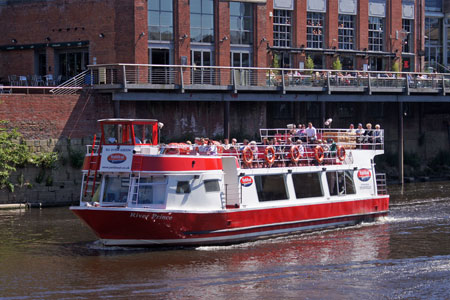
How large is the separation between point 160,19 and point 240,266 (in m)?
24.0

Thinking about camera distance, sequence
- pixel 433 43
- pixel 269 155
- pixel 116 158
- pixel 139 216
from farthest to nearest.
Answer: pixel 433 43, pixel 269 155, pixel 116 158, pixel 139 216

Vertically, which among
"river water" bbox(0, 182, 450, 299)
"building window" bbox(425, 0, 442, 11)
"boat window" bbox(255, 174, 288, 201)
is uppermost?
"building window" bbox(425, 0, 442, 11)

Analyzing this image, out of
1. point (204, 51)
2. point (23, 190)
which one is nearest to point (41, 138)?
point (23, 190)

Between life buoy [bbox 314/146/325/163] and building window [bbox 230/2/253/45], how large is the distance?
18415 millimetres

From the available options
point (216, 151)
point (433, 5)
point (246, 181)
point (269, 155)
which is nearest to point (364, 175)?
point (269, 155)

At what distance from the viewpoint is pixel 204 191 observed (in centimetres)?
2648

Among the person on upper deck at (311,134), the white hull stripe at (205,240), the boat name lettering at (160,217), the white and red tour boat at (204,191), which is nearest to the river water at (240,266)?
the white hull stripe at (205,240)

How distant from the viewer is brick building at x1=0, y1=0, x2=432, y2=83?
44469 mm

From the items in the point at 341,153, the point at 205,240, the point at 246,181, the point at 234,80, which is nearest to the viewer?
the point at 205,240

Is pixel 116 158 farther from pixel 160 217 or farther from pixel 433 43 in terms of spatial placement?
pixel 433 43

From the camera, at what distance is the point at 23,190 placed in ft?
122

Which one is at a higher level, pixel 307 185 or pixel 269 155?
pixel 269 155

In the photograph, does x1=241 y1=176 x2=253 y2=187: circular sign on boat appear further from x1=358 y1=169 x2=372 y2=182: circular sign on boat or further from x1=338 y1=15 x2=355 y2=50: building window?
x1=338 y1=15 x2=355 y2=50: building window

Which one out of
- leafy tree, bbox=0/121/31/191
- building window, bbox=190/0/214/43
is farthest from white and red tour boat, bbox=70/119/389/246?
building window, bbox=190/0/214/43
